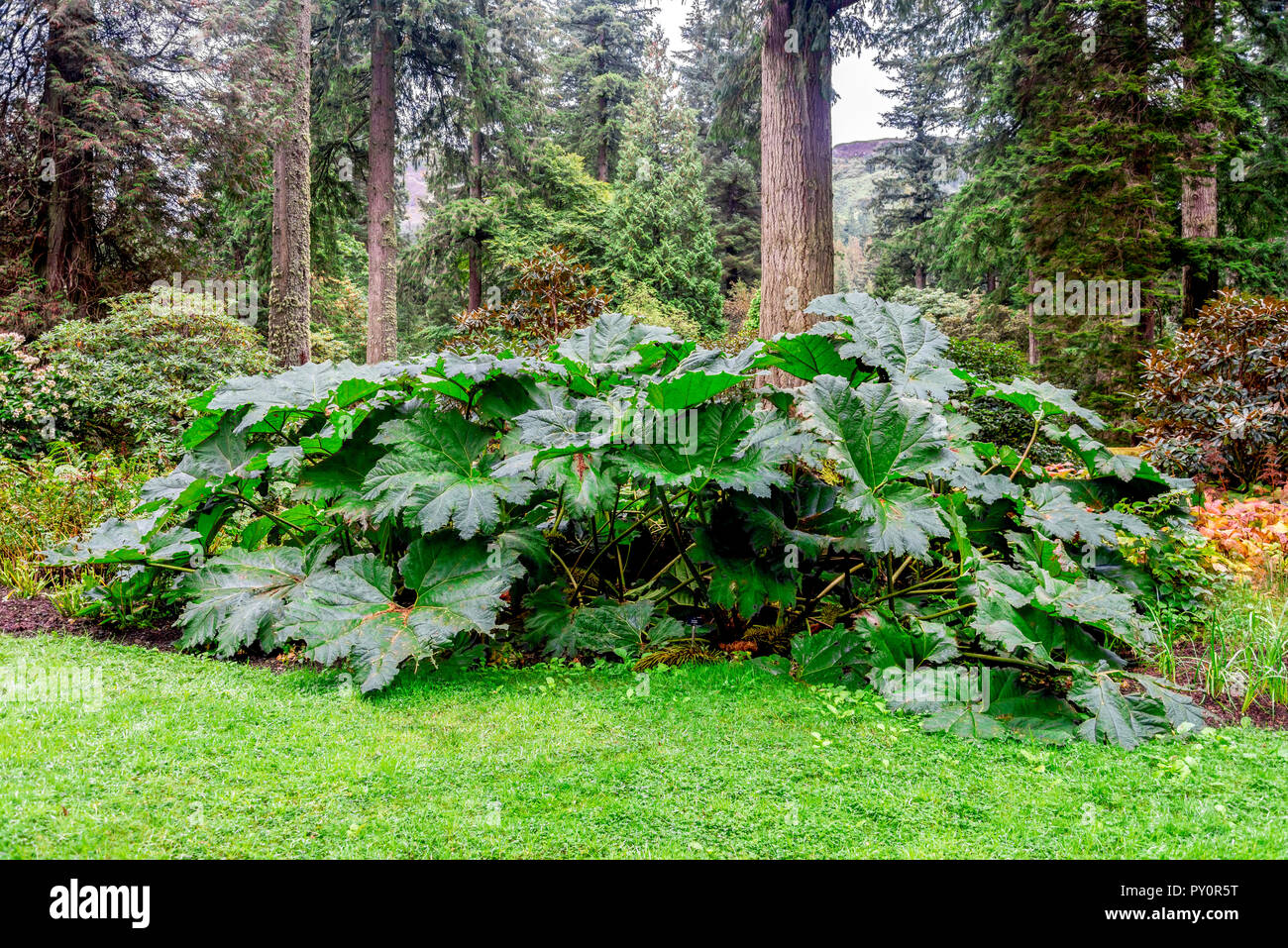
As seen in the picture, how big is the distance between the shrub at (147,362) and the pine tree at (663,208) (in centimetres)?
1301

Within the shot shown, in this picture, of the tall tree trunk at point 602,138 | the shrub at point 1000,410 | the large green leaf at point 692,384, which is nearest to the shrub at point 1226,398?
the shrub at point 1000,410

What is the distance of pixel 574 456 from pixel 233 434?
1.66 metres

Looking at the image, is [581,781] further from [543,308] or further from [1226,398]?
[543,308]

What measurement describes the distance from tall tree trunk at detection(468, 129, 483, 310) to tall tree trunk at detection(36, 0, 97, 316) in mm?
8742

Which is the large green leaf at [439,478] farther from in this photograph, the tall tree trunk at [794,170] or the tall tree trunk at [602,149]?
the tall tree trunk at [602,149]

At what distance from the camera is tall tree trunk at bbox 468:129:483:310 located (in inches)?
753

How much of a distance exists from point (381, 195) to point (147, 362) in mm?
8511

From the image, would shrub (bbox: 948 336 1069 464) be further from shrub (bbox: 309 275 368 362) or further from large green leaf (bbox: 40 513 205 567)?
shrub (bbox: 309 275 368 362)

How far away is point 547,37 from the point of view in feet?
67.8

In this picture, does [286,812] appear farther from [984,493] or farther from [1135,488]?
[1135,488]

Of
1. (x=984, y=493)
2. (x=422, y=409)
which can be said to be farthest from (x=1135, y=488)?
(x=422, y=409)

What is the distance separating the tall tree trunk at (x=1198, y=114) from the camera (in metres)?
9.31

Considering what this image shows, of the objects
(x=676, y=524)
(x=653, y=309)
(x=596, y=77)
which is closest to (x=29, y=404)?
(x=676, y=524)

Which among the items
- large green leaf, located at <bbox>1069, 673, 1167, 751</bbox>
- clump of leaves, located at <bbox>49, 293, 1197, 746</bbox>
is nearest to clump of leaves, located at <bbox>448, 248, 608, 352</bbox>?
clump of leaves, located at <bbox>49, 293, 1197, 746</bbox>
